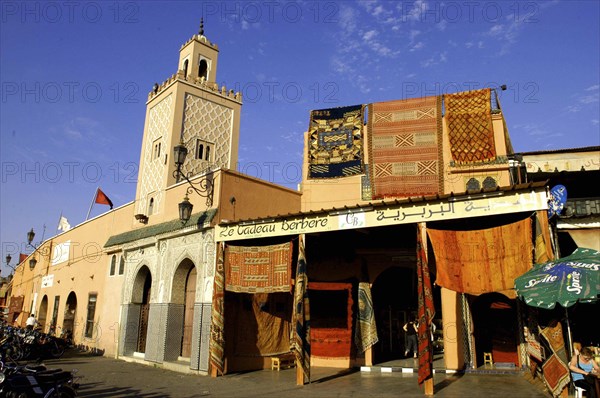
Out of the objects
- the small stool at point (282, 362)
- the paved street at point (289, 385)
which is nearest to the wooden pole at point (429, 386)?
the paved street at point (289, 385)

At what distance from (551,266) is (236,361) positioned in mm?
8128

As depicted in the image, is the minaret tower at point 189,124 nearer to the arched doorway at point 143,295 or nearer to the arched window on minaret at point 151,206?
the arched window on minaret at point 151,206

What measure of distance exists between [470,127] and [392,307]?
6.00 metres

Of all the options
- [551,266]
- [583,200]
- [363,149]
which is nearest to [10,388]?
[551,266]

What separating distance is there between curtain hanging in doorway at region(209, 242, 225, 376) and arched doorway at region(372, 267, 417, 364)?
466 centimetres

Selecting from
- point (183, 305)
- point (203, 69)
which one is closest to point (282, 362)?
point (183, 305)

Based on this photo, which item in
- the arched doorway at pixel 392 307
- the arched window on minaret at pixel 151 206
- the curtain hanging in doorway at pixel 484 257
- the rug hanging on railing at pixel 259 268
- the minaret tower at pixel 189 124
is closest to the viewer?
the curtain hanging in doorway at pixel 484 257

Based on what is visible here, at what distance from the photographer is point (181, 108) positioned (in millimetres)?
19266

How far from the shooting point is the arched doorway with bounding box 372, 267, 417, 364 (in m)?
13.7

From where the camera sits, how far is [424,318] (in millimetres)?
8312

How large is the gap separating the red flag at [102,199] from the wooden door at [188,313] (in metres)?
12.9

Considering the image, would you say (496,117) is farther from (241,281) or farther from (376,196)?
(241,281)

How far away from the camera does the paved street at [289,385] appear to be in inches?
336

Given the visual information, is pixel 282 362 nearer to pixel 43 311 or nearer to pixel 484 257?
pixel 484 257
